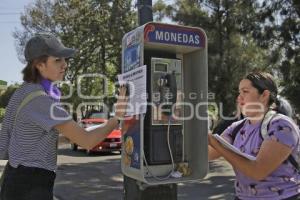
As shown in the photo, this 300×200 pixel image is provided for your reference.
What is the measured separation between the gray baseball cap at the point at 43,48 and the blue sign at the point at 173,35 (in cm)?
114

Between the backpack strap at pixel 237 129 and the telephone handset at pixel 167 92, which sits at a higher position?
the telephone handset at pixel 167 92

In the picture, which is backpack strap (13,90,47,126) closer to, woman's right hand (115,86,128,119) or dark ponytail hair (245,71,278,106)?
woman's right hand (115,86,128,119)

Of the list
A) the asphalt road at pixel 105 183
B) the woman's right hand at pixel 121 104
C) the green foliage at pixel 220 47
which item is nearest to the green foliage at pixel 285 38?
the asphalt road at pixel 105 183

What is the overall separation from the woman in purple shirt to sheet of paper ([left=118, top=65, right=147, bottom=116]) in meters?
0.76

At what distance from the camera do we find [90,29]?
96.7 ft

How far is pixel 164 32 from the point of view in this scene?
167 inches

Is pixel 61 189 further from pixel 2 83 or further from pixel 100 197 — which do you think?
pixel 2 83

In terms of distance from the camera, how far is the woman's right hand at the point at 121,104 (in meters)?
3.29

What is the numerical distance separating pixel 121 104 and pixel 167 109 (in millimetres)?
1055

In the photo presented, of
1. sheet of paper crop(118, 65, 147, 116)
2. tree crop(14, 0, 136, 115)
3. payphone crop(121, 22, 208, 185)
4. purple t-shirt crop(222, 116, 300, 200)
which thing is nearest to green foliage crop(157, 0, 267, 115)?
tree crop(14, 0, 136, 115)

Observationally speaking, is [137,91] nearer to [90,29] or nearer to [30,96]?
[30,96]

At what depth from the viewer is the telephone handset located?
4301mm

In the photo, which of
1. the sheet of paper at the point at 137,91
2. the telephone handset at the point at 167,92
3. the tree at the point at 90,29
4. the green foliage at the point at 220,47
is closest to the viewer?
the sheet of paper at the point at 137,91

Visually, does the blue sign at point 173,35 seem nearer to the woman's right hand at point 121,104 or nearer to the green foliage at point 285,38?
the woman's right hand at point 121,104
